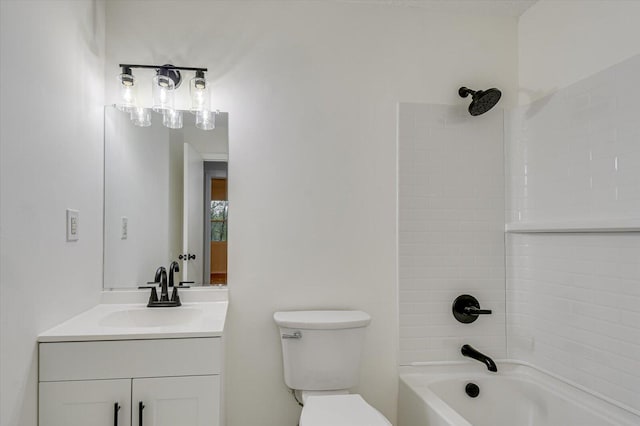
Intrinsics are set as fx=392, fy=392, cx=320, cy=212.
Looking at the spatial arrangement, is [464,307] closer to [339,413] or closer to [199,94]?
[339,413]

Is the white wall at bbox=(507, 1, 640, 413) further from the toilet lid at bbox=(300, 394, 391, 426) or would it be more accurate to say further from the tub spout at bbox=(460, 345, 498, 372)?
the toilet lid at bbox=(300, 394, 391, 426)

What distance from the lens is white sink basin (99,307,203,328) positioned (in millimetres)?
1740

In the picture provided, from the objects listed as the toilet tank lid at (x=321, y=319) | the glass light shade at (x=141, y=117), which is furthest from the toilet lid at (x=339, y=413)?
the glass light shade at (x=141, y=117)

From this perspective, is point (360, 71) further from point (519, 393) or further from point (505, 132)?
point (519, 393)

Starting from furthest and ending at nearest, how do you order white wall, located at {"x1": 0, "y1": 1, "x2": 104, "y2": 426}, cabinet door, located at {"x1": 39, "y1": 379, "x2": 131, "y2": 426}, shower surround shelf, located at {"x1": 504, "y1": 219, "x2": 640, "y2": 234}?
1. shower surround shelf, located at {"x1": 504, "y1": 219, "x2": 640, "y2": 234}
2. cabinet door, located at {"x1": 39, "y1": 379, "x2": 131, "y2": 426}
3. white wall, located at {"x1": 0, "y1": 1, "x2": 104, "y2": 426}

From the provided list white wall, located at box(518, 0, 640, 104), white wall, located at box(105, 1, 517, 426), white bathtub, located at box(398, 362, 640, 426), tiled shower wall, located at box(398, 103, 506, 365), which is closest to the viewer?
white wall, located at box(518, 0, 640, 104)

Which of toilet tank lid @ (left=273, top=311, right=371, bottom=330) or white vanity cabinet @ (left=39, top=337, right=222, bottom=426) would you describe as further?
toilet tank lid @ (left=273, top=311, right=371, bottom=330)

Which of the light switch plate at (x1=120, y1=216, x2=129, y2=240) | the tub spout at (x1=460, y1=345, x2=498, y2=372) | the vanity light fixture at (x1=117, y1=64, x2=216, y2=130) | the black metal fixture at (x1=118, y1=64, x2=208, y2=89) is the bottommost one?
the tub spout at (x1=460, y1=345, x2=498, y2=372)

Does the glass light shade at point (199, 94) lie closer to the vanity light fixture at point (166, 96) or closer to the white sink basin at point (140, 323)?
the vanity light fixture at point (166, 96)

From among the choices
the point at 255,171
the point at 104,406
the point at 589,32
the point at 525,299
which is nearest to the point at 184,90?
the point at 255,171

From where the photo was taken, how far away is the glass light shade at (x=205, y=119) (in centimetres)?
193

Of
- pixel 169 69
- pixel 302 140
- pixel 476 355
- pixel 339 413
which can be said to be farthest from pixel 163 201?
pixel 476 355

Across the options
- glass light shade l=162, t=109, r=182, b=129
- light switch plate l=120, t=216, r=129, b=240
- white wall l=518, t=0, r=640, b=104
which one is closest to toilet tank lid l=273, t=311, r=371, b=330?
light switch plate l=120, t=216, r=129, b=240

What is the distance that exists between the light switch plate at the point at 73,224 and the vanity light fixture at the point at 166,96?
1.85 feet
